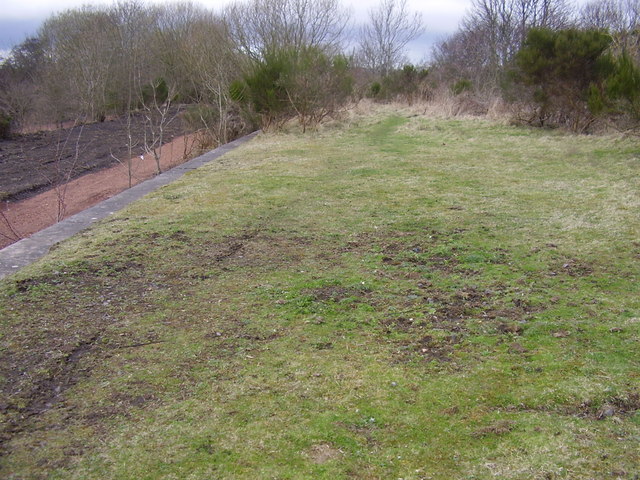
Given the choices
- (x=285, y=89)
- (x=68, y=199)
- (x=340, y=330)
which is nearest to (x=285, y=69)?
(x=285, y=89)

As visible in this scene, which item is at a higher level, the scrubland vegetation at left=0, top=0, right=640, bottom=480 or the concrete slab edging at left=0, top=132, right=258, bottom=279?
the concrete slab edging at left=0, top=132, right=258, bottom=279

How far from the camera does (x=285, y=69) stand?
46.2ft

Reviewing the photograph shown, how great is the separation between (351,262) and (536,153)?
662 cm

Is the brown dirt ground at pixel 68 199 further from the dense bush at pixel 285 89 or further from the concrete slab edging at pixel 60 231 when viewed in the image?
the dense bush at pixel 285 89

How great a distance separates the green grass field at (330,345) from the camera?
2.08 meters

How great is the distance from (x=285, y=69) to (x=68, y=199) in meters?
6.27

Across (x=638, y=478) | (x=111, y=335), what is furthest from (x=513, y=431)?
(x=111, y=335)

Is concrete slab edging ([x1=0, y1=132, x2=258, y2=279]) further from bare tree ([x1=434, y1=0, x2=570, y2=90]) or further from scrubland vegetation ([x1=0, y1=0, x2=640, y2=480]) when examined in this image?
bare tree ([x1=434, y1=0, x2=570, y2=90])

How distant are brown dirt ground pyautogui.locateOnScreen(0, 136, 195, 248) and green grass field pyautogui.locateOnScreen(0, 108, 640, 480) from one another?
345 cm

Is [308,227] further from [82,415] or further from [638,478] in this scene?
[638,478]

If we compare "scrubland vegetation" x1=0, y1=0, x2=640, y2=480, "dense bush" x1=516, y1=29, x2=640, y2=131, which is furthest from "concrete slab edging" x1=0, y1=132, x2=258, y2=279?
"dense bush" x1=516, y1=29, x2=640, y2=131

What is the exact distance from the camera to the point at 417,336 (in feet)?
9.93

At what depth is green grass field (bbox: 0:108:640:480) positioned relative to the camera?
208 cm

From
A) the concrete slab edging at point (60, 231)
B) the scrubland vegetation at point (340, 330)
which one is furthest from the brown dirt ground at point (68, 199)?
the scrubland vegetation at point (340, 330)
